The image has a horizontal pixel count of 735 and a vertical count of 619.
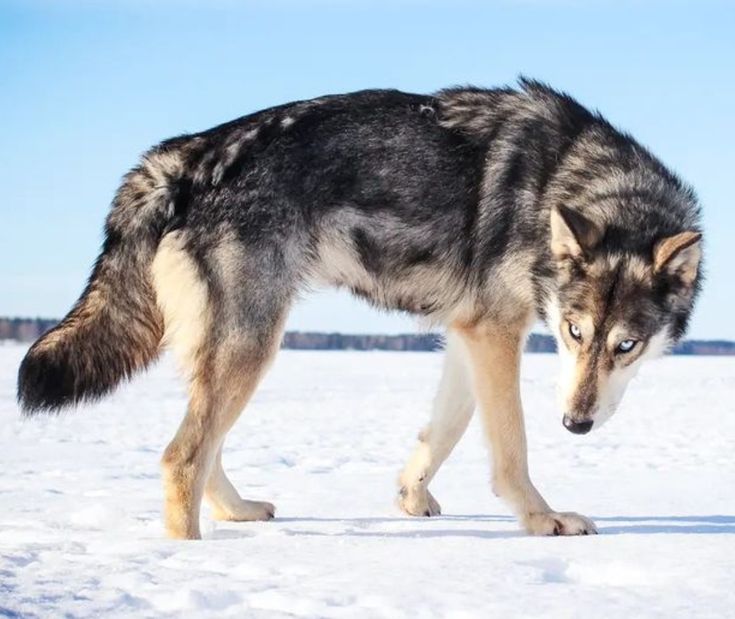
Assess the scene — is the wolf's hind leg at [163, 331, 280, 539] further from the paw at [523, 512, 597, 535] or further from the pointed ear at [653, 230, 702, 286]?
the pointed ear at [653, 230, 702, 286]

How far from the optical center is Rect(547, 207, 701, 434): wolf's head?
5.20 m

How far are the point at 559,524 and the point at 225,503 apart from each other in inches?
80.3

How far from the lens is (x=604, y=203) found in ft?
19.4

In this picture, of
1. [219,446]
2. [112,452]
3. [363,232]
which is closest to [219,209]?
[363,232]

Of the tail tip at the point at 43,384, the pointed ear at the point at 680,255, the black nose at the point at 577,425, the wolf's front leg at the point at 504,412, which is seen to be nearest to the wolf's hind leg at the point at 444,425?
the wolf's front leg at the point at 504,412

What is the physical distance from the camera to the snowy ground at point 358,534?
10.4 feet

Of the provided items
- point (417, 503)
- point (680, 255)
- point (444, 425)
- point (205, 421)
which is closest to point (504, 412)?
point (444, 425)

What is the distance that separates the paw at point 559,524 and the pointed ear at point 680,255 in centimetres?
147

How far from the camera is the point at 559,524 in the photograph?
521 cm

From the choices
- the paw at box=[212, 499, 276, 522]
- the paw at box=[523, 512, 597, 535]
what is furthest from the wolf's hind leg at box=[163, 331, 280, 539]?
the paw at box=[523, 512, 597, 535]

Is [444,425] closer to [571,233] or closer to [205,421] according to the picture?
[571,233]

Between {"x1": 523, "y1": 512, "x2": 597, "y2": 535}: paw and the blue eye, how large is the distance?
0.99 m

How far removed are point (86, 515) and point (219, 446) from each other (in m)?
1.03

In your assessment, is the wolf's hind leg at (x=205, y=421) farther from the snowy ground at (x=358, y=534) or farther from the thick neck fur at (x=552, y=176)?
the thick neck fur at (x=552, y=176)
